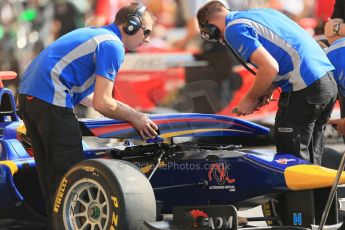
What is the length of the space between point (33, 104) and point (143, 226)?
3.95 feet

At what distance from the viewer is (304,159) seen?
18.1 feet

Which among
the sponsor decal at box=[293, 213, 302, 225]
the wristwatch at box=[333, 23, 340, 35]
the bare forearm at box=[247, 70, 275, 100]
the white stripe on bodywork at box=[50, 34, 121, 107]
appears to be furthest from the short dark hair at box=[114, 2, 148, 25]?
the wristwatch at box=[333, 23, 340, 35]

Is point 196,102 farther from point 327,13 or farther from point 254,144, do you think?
point 327,13

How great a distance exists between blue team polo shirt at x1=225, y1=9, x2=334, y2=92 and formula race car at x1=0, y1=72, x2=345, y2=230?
0.44m

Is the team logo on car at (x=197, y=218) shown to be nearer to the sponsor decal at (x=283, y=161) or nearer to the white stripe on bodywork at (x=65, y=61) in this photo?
the sponsor decal at (x=283, y=161)

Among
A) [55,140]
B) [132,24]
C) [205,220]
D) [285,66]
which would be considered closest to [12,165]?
[55,140]

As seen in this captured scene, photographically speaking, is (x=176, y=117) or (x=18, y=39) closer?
(x=176, y=117)

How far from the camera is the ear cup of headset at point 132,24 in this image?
546 cm

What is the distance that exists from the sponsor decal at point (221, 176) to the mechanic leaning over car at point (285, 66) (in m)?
0.48

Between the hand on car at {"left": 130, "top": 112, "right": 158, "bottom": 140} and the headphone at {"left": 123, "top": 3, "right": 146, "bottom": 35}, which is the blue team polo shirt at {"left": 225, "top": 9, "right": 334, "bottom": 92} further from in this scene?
the hand on car at {"left": 130, "top": 112, "right": 158, "bottom": 140}

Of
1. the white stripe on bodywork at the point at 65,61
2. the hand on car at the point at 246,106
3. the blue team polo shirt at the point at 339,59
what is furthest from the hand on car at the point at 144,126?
the blue team polo shirt at the point at 339,59

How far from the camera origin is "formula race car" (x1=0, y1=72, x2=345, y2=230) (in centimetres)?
474

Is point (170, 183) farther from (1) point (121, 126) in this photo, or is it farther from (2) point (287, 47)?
(2) point (287, 47)

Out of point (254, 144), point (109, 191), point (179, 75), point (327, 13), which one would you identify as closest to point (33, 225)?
point (109, 191)
